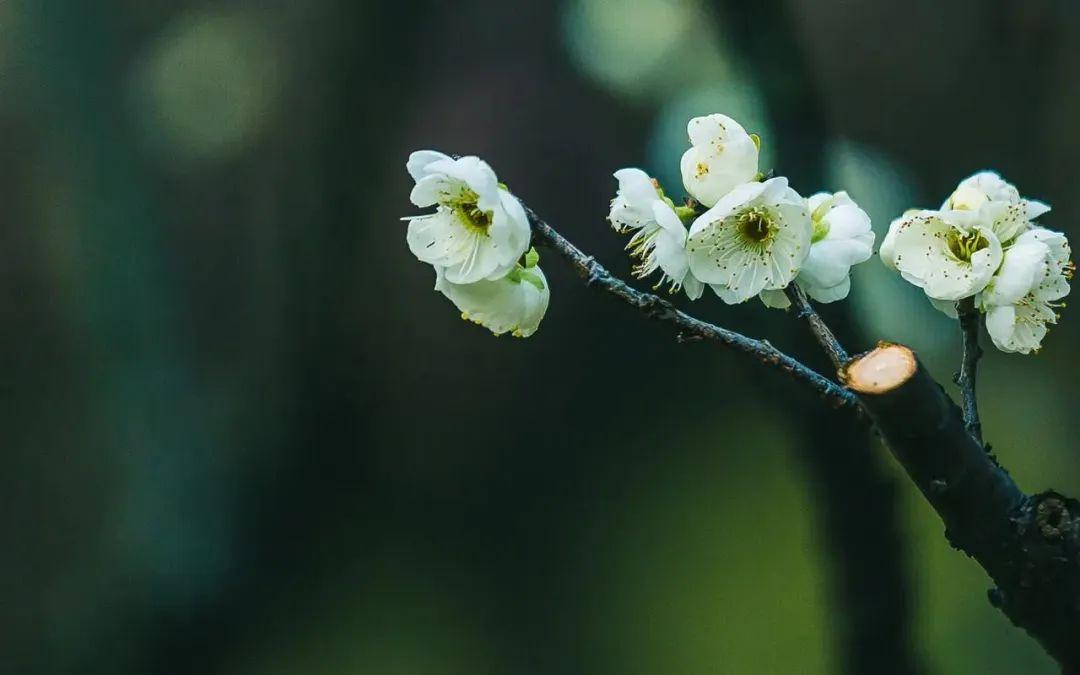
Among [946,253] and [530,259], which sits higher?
[946,253]

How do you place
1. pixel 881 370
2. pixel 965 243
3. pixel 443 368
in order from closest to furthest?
1. pixel 881 370
2. pixel 965 243
3. pixel 443 368

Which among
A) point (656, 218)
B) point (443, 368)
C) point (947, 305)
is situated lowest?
point (443, 368)

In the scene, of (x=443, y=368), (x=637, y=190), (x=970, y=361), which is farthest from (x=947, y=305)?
(x=443, y=368)

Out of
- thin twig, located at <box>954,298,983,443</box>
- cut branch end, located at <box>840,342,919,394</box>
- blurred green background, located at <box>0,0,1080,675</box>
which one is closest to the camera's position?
cut branch end, located at <box>840,342,919,394</box>

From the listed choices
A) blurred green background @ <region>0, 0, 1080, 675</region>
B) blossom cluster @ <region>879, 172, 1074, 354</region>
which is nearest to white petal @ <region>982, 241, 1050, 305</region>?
blossom cluster @ <region>879, 172, 1074, 354</region>

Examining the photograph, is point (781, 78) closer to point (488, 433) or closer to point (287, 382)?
point (488, 433)

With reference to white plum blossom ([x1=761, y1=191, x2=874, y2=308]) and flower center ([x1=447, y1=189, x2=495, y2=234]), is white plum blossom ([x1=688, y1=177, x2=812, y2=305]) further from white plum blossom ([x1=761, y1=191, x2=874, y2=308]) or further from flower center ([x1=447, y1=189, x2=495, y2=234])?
flower center ([x1=447, y1=189, x2=495, y2=234])

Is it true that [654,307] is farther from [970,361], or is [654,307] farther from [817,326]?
[970,361]
